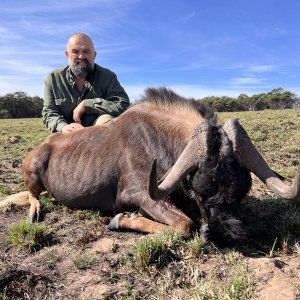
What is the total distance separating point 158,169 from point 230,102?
60.0 metres

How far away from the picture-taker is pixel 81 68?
6.85 m

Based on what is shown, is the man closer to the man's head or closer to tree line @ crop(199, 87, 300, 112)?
the man's head

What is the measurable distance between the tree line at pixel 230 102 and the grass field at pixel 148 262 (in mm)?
57588

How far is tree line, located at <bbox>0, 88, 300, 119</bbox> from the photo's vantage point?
2544 inches

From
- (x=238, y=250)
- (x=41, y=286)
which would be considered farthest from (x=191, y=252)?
(x=41, y=286)

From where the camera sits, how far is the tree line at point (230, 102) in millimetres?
64625

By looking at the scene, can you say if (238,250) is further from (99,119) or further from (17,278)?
(99,119)

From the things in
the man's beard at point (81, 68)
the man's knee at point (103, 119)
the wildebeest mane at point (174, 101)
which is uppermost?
the man's beard at point (81, 68)

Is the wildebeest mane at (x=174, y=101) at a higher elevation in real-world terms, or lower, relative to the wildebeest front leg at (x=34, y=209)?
higher

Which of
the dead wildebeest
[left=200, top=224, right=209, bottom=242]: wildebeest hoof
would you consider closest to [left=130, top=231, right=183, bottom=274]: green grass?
[left=200, top=224, right=209, bottom=242]: wildebeest hoof

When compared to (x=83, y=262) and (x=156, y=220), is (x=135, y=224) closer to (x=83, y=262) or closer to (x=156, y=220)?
(x=156, y=220)

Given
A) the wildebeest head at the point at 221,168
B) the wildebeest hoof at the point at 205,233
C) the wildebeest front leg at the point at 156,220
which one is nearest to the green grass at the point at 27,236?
the wildebeest front leg at the point at 156,220

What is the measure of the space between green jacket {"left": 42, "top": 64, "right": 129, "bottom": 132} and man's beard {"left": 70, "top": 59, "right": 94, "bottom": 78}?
0.50ft

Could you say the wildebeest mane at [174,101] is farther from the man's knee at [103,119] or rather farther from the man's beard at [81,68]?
the man's beard at [81,68]
